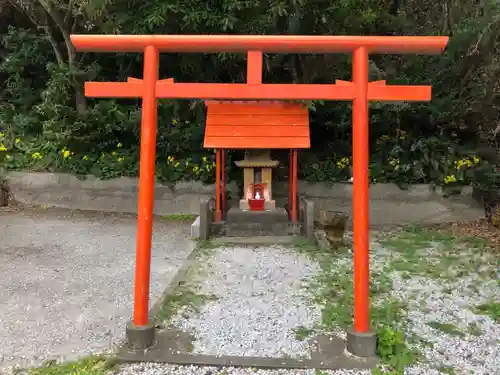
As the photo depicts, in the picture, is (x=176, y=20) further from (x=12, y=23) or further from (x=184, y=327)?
(x=12, y=23)

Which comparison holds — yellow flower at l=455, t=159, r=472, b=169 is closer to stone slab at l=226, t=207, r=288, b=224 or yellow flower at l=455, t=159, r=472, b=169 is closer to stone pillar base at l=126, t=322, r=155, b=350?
stone slab at l=226, t=207, r=288, b=224

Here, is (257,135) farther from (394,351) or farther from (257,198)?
(394,351)

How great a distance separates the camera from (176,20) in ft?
23.9

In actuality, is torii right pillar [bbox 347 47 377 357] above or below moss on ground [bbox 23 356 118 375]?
above

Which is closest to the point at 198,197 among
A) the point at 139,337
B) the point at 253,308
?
the point at 253,308

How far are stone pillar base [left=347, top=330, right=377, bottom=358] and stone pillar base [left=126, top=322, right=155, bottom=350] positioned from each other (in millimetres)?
1417

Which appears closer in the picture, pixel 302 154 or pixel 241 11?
pixel 241 11

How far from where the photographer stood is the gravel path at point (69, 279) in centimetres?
317

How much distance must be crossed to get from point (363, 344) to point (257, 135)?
12.6 ft

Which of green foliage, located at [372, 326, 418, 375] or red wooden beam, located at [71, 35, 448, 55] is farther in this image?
red wooden beam, located at [71, 35, 448, 55]

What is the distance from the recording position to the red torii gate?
3.02 m

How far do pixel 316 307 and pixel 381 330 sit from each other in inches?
28.3

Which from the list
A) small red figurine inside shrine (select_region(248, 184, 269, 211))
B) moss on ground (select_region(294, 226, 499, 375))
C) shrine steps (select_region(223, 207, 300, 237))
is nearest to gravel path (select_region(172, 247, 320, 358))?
moss on ground (select_region(294, 226, 499, 375))

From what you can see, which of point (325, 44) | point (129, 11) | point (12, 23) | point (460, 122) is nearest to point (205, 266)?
point (325, 44)
